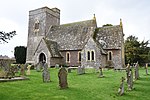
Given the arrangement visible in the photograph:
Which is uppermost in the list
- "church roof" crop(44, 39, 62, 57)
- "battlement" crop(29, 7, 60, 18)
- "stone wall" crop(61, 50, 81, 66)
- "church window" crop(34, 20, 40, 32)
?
"battlement" crop(29, 7, 60, 18)

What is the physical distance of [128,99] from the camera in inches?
388

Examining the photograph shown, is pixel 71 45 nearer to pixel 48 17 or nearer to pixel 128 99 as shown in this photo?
pixel 48 17

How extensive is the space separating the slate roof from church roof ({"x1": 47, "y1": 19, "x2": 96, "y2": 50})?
1740 millimetres

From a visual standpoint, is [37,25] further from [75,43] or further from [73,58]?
[73,58]

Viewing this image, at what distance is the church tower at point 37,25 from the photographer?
142 feet

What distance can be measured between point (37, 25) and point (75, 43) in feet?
40.6

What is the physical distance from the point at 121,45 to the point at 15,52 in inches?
1057

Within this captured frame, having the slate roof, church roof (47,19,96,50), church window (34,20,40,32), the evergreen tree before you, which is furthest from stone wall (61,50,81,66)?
the evergreen tree

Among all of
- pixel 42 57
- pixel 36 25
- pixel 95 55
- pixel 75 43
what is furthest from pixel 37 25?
pixel 95 55

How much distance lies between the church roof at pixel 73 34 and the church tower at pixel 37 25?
2197 millimetres

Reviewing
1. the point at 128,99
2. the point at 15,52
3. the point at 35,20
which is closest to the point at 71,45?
the point at 35,20

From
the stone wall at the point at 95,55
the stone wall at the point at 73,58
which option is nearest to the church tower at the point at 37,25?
the stone wall at the point at 73,58

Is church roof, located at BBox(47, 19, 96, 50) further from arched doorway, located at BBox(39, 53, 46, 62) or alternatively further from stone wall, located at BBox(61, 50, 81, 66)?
arched doorway, located at BBox(39, 53, 46, 62)

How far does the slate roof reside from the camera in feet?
112
